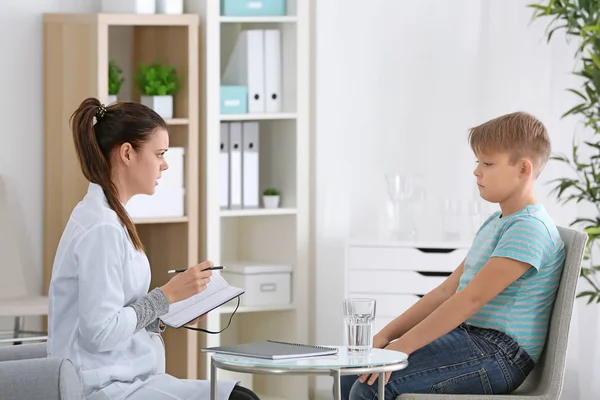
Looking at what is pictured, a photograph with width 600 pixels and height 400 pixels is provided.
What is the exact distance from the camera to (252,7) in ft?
13.7

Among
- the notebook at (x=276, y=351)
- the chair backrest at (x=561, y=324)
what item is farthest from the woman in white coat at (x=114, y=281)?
the chair backrest at (x=561, y=324)

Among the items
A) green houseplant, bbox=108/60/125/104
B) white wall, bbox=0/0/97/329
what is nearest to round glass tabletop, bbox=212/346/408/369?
green houseplant, bbox=108/60/125/104

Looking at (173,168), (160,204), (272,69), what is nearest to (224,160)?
(173,168)

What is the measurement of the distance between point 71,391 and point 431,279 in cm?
216

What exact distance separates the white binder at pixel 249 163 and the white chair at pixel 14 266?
0.92 meters

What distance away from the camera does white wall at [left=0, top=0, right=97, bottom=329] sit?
4.26 m

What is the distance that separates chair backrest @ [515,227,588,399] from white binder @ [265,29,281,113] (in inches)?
78.6

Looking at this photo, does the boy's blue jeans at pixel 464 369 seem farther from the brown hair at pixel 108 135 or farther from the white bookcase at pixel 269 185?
the white bookcase at pixel 269 185

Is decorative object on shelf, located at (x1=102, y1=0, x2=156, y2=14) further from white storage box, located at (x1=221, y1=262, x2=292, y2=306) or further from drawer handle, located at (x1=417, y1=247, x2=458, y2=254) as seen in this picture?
drawer handle, located at (x1=417, y1=247, x2=458, y2=254)

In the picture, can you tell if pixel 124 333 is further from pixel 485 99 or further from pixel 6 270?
pixel 485 99

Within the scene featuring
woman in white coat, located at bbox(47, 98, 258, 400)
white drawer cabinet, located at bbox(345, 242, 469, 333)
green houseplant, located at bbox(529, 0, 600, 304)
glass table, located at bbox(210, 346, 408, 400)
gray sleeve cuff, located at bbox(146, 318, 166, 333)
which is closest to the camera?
glass table, located at bbox(210, 346, 408, 400)

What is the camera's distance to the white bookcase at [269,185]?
4.12 meters

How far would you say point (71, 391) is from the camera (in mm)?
2104

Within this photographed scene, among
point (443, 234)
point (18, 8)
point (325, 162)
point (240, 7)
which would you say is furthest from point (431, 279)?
point (18, 8)
